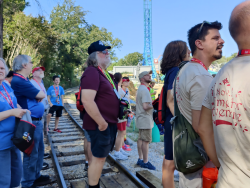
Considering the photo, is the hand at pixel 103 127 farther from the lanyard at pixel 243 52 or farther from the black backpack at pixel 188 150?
the lanyard at pixel 243 52

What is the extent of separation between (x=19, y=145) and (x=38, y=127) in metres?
0.97

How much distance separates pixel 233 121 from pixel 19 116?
2285 millimetres

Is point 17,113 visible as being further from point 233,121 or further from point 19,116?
point 233,121

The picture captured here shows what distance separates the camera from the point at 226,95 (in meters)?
1.09

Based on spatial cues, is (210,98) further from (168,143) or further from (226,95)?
(168,143)

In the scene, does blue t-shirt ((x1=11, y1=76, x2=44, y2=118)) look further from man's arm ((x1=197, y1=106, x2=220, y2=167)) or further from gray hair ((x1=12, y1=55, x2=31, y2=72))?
man's arm ((x1=197, y1=106, x2=220, y2=167))

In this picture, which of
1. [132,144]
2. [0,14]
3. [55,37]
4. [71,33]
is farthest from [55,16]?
[132,144]

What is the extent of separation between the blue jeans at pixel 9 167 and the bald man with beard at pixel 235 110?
230 cm

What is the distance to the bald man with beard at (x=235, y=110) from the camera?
1.03 metres

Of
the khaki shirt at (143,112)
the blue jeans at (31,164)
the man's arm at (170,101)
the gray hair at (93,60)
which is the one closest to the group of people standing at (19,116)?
the blue jeans at (31,164)

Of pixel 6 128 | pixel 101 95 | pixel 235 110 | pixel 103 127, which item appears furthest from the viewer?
pixel 101 95

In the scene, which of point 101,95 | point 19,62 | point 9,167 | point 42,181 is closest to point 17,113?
point 9,167

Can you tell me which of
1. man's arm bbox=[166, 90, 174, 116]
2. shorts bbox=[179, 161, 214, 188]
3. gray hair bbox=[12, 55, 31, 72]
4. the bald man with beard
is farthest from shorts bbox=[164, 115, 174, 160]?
gray hair bbox=[12, 55, 31, 72]

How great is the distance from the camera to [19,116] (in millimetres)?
2385
